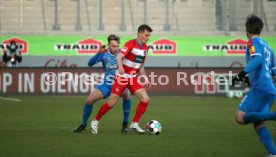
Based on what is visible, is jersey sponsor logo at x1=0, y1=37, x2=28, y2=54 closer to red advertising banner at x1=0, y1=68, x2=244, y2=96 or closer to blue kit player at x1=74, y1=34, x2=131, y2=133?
red advertising banner at x1=0, y1=68, x2=244, y2=96

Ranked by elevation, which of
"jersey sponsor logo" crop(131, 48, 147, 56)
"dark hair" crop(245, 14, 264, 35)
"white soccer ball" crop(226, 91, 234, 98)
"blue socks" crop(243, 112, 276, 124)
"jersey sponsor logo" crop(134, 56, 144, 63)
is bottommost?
"white soccer ball" crop(226, 91, 234, 98)

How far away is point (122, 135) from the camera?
13.4 metres

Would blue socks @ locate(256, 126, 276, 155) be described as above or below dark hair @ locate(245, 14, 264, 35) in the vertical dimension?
below

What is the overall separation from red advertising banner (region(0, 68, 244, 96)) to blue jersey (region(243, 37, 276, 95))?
15.9 meters

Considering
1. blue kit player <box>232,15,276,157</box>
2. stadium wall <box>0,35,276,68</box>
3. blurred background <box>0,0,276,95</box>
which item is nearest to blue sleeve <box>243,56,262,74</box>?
blue kit player <box>232,15,276,157</box>

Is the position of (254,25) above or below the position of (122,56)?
above

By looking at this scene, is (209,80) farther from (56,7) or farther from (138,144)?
(138,144)

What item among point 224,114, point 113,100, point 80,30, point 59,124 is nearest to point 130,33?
point 80,30

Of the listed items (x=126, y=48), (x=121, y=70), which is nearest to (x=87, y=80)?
(x=126, y=48)

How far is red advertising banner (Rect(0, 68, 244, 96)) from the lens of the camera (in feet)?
85.3

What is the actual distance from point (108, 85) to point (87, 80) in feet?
39.4

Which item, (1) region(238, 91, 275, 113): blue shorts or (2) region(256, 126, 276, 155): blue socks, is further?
(1) region(238, 91, 275, 113): blue shorts

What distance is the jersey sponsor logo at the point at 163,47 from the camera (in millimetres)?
29047

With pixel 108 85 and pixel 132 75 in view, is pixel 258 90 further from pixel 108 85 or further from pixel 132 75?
pixel 108 85
